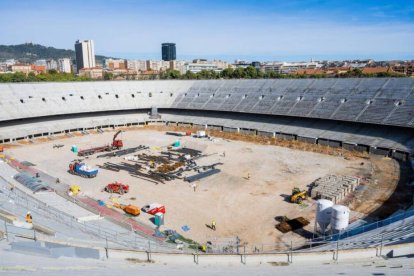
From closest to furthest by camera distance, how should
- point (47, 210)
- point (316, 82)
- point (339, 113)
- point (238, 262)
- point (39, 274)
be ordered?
point (39, 274)
point (238, 262)
point (47, 210)
point (339, 113)
point (316, 82)

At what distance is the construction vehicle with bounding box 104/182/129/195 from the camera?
3108cm

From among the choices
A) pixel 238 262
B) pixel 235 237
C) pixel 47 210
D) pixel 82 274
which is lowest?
pixel 235 237

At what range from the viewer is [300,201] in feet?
93.0

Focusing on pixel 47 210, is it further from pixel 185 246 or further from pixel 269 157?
pixel 269 157

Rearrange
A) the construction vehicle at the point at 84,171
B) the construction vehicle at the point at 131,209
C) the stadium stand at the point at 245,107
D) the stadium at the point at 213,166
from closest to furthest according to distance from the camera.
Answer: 1. the stadium at the point at 213,166
2. the construction vehicle at the point at 131,209
3. the construction vehicle at the point at 84,171
4. the stadium stand at the point at 245,107

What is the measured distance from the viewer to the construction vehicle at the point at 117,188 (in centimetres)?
3108

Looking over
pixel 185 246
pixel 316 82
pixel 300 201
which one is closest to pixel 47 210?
pixel 185 246

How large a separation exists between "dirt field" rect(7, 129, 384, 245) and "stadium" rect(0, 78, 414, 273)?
0.17 meters

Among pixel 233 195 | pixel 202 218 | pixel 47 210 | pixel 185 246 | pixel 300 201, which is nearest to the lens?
pixel 185 246

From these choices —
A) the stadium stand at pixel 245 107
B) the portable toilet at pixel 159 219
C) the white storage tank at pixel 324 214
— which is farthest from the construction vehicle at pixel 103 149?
the white storage tank at pixel 324 214

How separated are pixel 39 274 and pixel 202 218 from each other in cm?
1652

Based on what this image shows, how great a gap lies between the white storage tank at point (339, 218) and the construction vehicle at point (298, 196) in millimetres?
7660

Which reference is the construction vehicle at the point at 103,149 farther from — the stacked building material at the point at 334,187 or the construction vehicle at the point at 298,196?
the stacked building material at the point at 334,187

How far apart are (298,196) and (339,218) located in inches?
330
